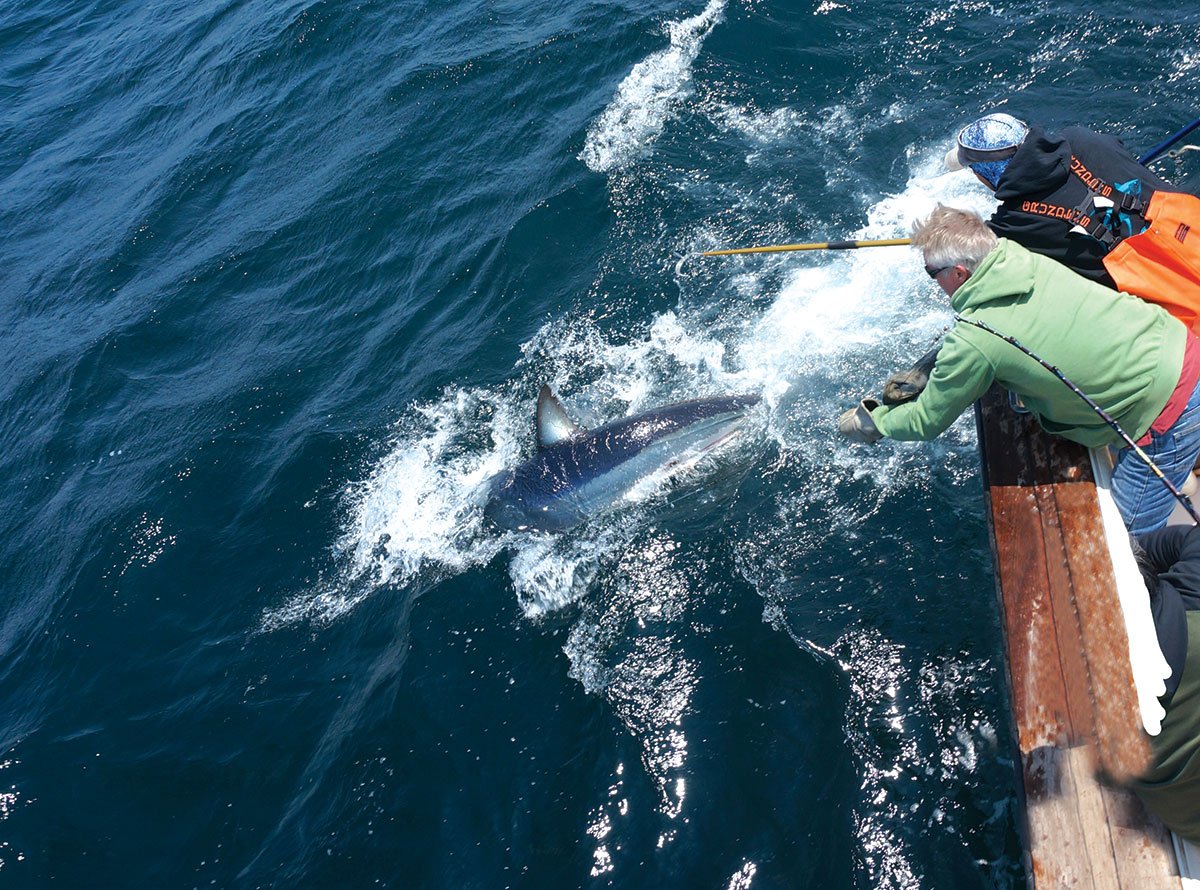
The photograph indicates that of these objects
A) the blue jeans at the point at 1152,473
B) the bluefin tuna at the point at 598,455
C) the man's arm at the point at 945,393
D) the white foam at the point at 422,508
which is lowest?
the white foam at the point at 422,508

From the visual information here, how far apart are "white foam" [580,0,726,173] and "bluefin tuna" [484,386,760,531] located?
609cm

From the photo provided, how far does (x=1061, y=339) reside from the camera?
16.6ft

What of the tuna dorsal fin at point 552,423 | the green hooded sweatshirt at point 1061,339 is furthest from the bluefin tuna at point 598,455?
the green hooded sweatshirt at point 1061,339

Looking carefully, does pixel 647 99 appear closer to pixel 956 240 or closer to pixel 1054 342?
pixel 956 240

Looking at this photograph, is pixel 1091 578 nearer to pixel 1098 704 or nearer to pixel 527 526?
pixel 1098 704

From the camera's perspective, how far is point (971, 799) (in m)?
6.07

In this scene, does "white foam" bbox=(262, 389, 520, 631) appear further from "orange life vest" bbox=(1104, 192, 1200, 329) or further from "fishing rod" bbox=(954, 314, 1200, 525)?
"orange life vest" bbox=(1104, 192, 1200, 329)

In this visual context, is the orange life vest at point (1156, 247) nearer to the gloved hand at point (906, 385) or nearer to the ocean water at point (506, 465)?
the gloved hand at point (906, 385)

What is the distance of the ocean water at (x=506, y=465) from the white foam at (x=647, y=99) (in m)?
0.09

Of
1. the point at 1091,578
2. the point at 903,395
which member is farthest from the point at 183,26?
the point at 1091,578

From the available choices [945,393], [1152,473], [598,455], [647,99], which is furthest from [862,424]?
[647,99]

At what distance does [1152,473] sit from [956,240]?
2.26 metres

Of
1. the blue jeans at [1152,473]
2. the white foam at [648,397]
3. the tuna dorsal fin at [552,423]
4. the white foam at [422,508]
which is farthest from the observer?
the tuna dorsal fin at [552,423]

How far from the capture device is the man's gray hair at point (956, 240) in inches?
201
